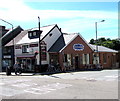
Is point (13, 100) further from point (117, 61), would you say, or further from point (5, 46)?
point (117, 61)

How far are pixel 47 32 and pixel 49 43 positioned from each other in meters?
1.76

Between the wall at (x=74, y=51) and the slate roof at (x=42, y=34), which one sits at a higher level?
the slate roof at (x=42, y=34)

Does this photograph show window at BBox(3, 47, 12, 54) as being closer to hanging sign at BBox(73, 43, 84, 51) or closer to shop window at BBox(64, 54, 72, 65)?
shop window at BBox(64, 54, 72, 65)

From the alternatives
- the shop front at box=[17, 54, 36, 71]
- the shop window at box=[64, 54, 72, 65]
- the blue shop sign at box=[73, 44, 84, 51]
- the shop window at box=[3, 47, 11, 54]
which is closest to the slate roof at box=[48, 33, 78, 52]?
the blue shop sign at box=[73, 44, 84, 51]

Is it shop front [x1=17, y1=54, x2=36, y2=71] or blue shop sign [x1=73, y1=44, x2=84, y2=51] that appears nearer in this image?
shop front [x1=17, y1=54, x2=36, y2=71]

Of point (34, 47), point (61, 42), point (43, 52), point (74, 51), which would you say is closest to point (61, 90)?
point (43, 52)

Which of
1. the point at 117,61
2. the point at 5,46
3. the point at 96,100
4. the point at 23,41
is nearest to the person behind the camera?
the point at 96,100

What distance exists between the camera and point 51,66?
2655cm

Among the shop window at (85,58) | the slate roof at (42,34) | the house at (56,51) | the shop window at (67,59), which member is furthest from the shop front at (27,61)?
the shop window at (85,58)

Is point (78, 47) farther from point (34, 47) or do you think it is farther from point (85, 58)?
point (34, 47)

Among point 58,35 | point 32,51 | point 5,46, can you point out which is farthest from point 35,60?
point 5,46

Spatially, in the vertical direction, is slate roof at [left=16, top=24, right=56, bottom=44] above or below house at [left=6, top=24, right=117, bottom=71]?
above

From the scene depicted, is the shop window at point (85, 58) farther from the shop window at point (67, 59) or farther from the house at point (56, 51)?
the shop window at point (67, 59)

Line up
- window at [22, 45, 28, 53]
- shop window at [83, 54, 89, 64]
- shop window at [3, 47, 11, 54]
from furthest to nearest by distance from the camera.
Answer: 1. shop window at [3, 47, 11, 54]
2. shop window at [83, 54, 89, 64]
3. window at [22, 45, 28, 53]
